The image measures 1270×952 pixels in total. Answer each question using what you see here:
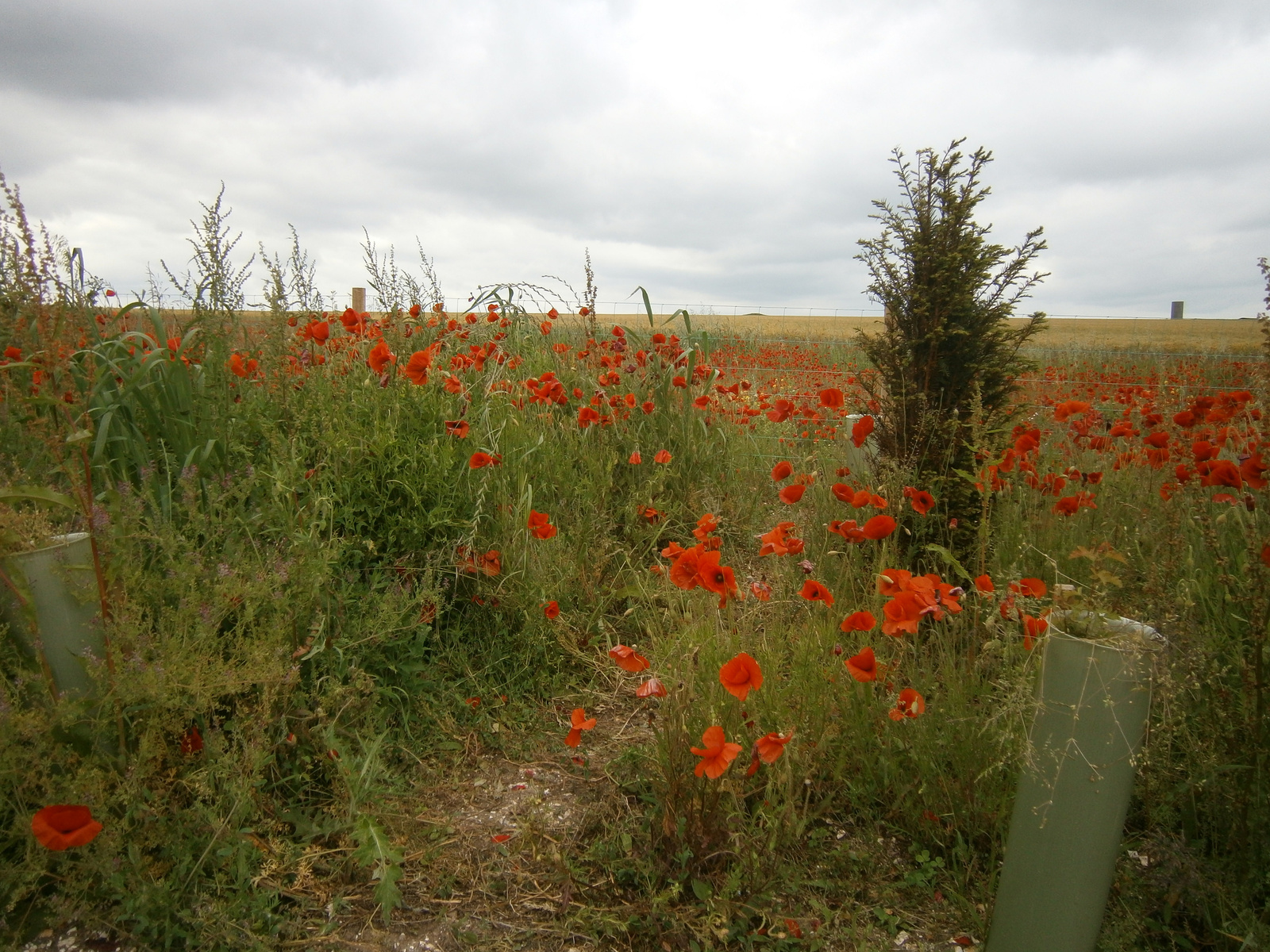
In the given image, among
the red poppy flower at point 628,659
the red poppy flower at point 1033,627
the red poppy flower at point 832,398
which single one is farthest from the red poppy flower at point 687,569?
the red poppy flower at point 832,398

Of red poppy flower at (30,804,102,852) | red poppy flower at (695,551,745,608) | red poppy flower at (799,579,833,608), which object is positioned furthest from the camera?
red poppy flower at (799,579,833,608)

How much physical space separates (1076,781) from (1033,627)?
299 mm

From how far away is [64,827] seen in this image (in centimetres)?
137

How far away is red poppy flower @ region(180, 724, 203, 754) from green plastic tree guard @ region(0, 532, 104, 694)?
0.25m

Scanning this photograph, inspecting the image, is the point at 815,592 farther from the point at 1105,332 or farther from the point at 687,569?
the point at 1105,332

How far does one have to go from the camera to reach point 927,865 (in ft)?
6.01

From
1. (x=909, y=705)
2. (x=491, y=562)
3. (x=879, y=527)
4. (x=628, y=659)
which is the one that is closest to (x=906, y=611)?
(x=909, y=705)

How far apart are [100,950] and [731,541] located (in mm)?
2958

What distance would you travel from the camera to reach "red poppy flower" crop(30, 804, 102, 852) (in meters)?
1.32

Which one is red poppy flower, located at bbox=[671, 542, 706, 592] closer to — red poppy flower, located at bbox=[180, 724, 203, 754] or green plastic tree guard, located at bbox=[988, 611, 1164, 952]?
green plastic tree guard, located at bbox=[988, 611, 1164, 952]

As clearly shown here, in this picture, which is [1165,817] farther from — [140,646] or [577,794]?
[140,646]

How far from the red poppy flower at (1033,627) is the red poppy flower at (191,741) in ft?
6.43

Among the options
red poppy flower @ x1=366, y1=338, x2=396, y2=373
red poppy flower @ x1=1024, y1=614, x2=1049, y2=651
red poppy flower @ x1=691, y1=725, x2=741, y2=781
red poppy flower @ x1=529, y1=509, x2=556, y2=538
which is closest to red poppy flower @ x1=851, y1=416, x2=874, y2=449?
red poppy flower @ x1=1024, y1=614, x2=1049, y2=651

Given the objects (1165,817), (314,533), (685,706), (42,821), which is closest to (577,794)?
(685,706)
